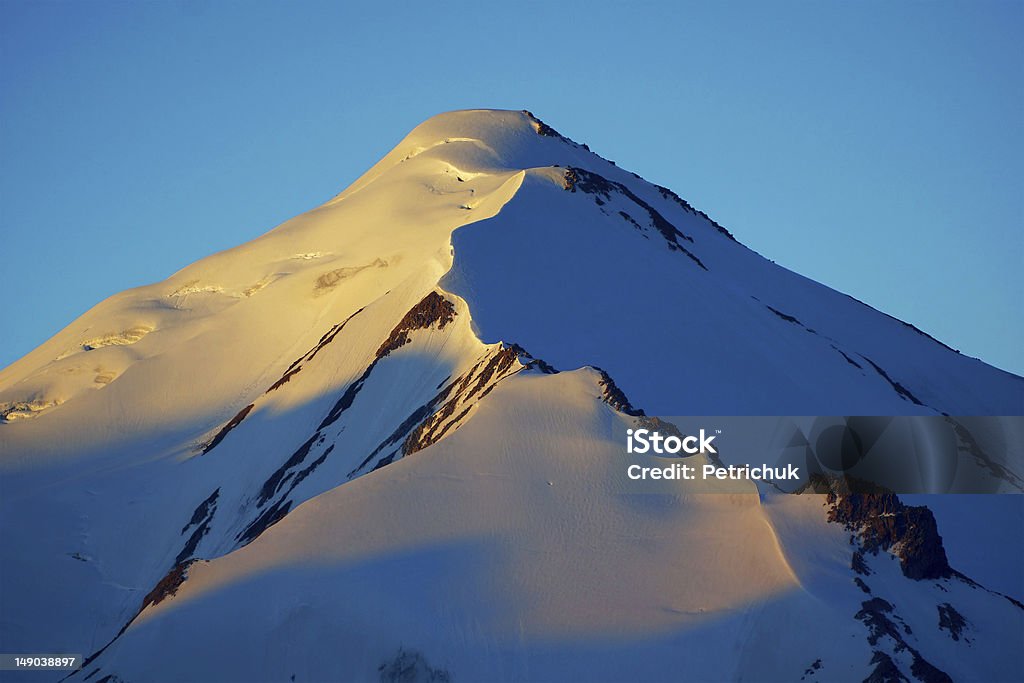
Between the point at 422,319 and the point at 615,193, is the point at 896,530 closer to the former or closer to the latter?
the point at 422,319

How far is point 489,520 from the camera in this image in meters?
47.8

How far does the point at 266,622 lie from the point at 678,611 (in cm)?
1065

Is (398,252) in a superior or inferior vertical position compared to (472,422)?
superior

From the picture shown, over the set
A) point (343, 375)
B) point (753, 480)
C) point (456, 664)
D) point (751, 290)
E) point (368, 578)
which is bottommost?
point (456, 664)

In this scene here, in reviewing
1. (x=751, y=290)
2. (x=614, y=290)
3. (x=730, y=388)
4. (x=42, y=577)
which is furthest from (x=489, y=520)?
(x=751, y=290)

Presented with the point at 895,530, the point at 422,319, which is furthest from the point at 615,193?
the point at 895,530

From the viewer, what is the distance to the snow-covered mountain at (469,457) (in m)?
43.4

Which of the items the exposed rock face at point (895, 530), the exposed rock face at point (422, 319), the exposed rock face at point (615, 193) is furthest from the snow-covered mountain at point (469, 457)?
the exposed rock face at point (615, 193)

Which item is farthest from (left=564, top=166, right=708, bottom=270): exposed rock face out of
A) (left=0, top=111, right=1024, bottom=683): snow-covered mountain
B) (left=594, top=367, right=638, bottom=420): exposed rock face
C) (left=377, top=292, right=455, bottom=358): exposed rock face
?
(left=594, top=367, right=638, bottom=420): exposed rock face

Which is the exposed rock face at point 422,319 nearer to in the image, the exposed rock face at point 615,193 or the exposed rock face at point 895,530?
the exposed rock face at point 615,193

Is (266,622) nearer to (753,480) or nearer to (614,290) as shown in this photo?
(753,480)

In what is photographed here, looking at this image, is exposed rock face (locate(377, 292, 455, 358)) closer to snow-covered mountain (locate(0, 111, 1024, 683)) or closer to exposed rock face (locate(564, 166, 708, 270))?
snow-covered mountain (locate(0, 111, 1024, 683))

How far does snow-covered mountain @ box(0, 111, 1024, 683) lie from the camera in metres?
43.4

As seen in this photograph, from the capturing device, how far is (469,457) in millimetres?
50688
